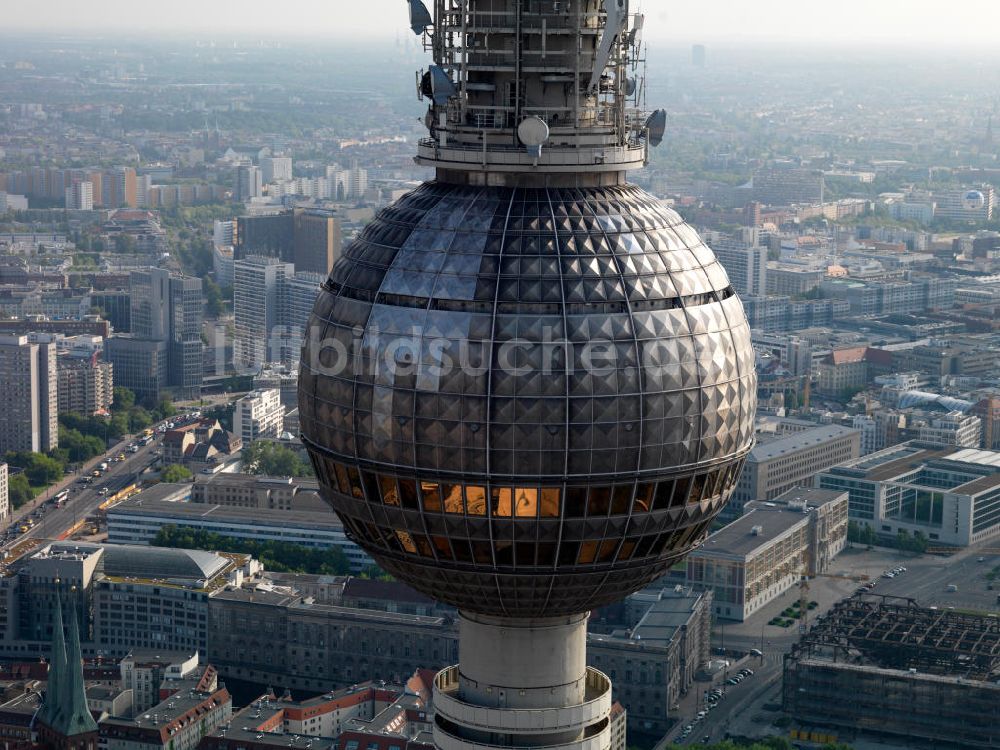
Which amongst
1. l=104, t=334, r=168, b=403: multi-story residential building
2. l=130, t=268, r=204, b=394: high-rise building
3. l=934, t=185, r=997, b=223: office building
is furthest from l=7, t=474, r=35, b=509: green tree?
l=934, t=185, r=997, b=223: office building

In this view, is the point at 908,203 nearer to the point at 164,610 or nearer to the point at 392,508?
the point at 164,610

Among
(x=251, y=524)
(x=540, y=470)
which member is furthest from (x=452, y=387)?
(x=251, y=524)

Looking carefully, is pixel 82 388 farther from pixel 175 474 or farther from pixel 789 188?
pixel 789 188

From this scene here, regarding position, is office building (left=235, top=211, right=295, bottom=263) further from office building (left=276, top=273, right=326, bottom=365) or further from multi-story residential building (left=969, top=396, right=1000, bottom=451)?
multi-story residential building (left=969, top=396, right=1000, bottom=451)

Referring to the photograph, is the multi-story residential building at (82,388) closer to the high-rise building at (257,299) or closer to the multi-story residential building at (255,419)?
the multi-story residential building at (255,419)

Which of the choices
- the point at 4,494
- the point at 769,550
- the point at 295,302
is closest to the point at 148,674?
the point at 769,550

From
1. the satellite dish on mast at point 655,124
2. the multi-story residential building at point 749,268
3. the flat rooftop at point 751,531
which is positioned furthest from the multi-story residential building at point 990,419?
the satellite dish on mast at point 655,124

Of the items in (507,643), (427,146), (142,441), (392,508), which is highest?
(427,146)
